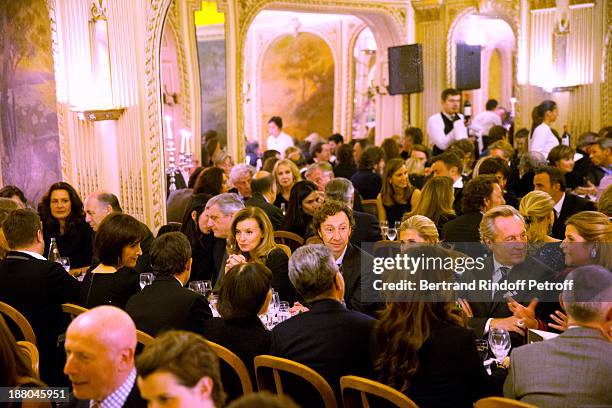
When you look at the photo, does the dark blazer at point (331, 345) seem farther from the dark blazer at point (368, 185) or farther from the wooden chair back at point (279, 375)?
the dark blazer at point (368, 185)

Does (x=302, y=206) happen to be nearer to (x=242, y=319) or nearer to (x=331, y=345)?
(x=242, y=319)

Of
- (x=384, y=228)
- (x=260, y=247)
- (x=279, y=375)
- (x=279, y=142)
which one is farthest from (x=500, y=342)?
(x=279, y=142)

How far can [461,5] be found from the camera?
13703mm

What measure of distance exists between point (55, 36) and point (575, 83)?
772cm

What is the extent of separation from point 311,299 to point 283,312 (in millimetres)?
885

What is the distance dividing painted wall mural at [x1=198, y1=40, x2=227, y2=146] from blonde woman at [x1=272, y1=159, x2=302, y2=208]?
399cm

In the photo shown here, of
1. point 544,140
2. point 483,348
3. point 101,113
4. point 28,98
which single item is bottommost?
point 483,348

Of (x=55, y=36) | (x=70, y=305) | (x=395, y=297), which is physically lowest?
(x=70, y=305)

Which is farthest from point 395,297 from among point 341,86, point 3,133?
point 341,86

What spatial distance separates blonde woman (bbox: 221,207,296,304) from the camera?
16.9 feet

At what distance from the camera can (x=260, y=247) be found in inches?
206

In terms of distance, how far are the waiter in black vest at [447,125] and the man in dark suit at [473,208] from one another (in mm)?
5924

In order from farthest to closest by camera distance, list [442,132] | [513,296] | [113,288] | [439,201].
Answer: [442,132], [439,201], [113,288], [513,296]

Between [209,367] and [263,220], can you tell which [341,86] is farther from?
[209,367]
